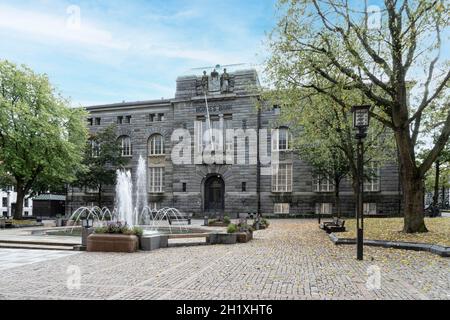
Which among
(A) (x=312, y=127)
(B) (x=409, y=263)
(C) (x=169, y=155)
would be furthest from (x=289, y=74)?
(C) (x=169, y=155)

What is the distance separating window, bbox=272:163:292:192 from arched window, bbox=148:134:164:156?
14.4 meters

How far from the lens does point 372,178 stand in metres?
43.3

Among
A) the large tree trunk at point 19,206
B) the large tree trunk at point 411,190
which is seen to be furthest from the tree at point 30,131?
the large tree trunk at point 411,190

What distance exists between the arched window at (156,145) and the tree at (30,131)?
15100 mm

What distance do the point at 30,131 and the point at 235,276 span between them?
29032 millimetres

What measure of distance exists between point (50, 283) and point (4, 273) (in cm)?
243

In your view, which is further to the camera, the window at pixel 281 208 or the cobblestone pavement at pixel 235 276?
the window at pixel 281 208

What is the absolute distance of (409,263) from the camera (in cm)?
1199

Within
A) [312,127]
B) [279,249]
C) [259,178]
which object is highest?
[312,127]

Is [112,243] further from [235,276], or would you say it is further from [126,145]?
[126,145]

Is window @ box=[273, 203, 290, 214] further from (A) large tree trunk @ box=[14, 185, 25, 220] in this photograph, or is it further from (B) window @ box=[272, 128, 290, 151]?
(A) large tree trunk @ box=[14, 185, 25, 220]

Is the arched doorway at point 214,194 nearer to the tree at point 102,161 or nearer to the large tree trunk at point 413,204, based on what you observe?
the tree at point 102,161

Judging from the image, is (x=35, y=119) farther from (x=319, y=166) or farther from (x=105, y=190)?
(x=319, y=166)

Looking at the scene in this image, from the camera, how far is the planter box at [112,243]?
15711mm
